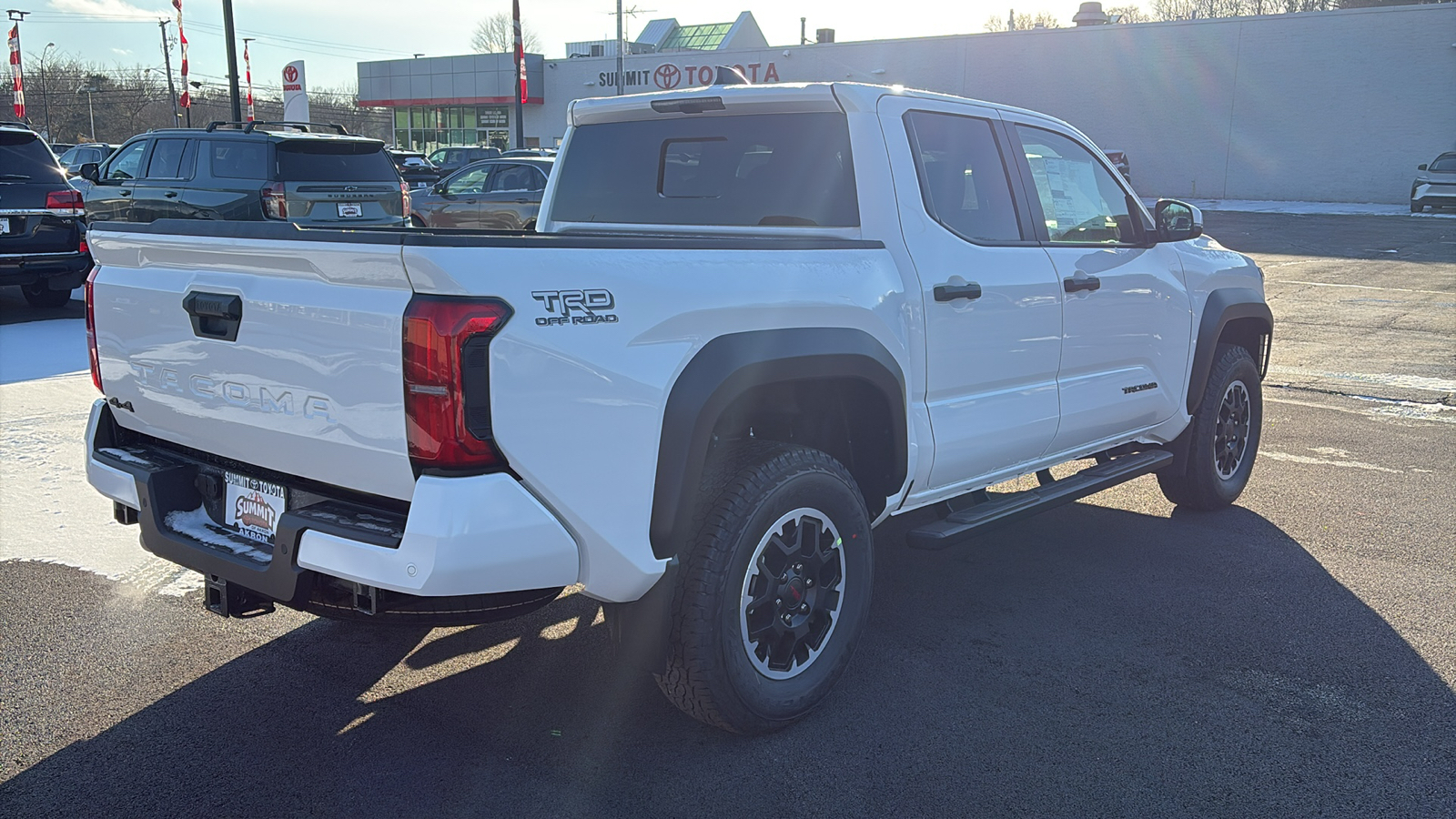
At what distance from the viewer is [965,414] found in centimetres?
407

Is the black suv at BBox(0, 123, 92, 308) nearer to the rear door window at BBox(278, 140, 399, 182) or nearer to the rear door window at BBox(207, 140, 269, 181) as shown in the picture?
the rear door window at BBox(207, 140, 269, 181)

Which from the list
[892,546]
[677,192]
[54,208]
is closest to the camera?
[677,192]

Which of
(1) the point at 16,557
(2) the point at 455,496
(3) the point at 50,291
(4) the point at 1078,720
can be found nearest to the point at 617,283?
(2) the point at 455,496

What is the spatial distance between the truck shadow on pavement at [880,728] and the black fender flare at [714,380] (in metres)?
0.77

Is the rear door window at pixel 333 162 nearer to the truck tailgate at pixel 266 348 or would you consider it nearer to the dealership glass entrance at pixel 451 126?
the truck tailgate at pixel 266 348

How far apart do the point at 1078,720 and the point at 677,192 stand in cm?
243

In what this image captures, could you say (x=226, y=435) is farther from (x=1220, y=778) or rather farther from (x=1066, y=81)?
(x=1066, y=81)

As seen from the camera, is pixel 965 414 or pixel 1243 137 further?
pixel 1243 137

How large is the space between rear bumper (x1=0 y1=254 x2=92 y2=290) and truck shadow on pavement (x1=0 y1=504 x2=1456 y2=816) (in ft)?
27.8

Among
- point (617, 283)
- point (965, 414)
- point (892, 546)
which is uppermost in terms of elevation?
point (617, 283)

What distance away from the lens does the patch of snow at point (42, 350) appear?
8.41m

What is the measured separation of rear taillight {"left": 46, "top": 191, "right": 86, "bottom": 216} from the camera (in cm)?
1073

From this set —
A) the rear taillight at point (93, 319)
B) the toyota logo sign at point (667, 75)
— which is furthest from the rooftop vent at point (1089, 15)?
the rear taillight at point (93, 319)

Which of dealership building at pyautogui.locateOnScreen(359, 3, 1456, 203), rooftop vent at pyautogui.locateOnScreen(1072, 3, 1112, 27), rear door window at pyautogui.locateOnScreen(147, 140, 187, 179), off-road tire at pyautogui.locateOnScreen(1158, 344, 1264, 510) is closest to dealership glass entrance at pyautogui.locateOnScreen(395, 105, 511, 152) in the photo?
dealership building at pyautogui.locateOnScreen(359, 3, 1456, 203)
